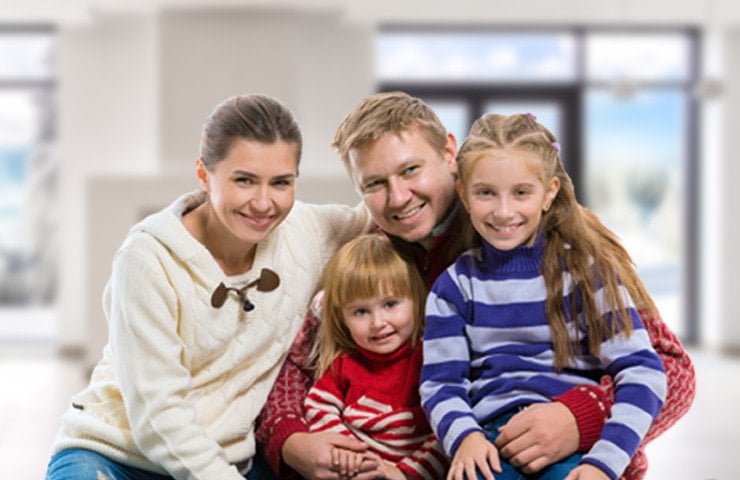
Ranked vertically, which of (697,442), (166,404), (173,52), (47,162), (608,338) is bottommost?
(697,442)

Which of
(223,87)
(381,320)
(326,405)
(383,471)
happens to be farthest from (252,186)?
(223,87)

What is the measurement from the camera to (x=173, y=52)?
7.30 metres

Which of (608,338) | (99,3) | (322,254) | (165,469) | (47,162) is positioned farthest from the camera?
(47,162)

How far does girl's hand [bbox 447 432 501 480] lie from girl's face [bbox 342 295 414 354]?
34cm

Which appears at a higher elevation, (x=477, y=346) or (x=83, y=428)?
(x=477, y=346)

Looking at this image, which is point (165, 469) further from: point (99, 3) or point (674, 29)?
point (674, 29)

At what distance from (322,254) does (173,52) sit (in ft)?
18.3

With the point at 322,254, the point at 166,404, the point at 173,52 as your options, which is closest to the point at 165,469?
the point at 166,404

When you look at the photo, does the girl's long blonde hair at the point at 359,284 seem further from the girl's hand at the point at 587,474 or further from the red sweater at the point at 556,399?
the girl's hand at the point at 587,474

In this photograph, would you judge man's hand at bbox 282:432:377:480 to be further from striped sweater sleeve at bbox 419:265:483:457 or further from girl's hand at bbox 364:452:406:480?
striped sweater sleeve at bbox 419:265:483:457

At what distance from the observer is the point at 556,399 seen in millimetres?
1737

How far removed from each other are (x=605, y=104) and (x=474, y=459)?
23.5 ft

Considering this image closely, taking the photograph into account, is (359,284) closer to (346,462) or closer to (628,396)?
(346,462)

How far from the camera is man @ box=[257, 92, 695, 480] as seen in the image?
180 cm
